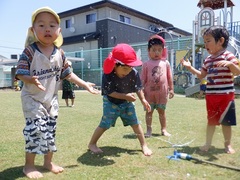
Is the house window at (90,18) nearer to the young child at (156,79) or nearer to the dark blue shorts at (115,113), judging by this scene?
the young child at (156,79)

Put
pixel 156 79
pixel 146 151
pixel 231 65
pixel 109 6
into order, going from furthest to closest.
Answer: pixel 109 6 → pixel 156 79 → pixel 146 151 → pixel 231 65

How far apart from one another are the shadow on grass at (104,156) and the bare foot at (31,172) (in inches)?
19.8

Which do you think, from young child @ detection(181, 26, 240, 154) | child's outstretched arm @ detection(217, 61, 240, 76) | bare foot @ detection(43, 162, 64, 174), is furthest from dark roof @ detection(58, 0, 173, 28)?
bare foot @ detection(43, 162, 64, 174)

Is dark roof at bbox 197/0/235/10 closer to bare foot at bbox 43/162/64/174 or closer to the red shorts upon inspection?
the red shorts

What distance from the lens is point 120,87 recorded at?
9.69 feet

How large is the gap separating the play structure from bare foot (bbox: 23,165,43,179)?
31.2 feet

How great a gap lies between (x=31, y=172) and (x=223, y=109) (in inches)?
81.2

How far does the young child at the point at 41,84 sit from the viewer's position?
234cm

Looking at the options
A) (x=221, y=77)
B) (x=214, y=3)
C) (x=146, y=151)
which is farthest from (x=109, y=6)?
(x=146, y=151)

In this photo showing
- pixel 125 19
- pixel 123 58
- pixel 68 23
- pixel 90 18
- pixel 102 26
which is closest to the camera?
pixel 123 58

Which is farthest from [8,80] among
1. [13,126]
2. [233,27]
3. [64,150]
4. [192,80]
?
[64,150]

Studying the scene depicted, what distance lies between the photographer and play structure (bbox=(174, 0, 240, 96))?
11.9 metres

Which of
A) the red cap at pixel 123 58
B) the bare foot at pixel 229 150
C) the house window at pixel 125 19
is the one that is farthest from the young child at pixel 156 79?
the house window at pixel 125 19

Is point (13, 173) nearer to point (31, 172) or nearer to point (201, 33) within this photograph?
point (31, 172)
